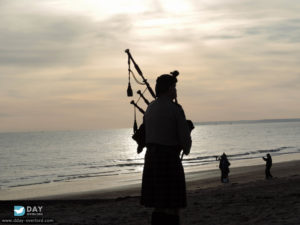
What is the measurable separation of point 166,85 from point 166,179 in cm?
106

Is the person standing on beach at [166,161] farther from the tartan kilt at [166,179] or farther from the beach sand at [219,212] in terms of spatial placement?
the beach sand at [219,212]

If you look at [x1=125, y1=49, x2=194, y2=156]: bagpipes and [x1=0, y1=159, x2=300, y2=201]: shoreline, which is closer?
[x1=125, y1=49, x2=194, y2=156]: bagpipes

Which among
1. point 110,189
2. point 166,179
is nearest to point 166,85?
point 166,179

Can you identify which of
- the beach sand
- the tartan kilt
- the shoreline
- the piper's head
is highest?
the piper's head

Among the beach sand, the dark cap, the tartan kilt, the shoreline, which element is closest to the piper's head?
the dark cap

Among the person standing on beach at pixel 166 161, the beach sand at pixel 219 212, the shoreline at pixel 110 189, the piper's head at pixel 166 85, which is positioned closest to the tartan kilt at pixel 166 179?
the person standing on beach at pixel 166 161

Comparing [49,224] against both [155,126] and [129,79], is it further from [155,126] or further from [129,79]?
[155,126]

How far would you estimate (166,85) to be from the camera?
5102 mm

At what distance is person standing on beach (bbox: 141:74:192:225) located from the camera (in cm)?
491

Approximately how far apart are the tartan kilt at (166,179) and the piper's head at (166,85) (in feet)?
1.98

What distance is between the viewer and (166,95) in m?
5.11

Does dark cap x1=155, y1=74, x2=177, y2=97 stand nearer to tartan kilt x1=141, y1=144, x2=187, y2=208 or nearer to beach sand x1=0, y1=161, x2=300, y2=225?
tartan kilt x1=141, y1=144, x2=187, y2=208

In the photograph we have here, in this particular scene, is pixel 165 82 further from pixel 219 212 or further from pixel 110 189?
pixel 110 189

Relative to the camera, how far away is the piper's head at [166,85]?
16.7 feet
